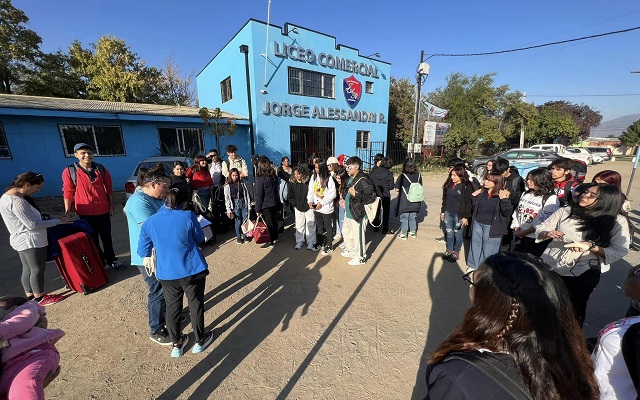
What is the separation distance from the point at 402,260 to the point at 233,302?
2973 millimetres

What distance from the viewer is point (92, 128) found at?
33.6 ft

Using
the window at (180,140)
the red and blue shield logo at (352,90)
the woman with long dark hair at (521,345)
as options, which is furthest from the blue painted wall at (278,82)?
the woman with long dark hair at (521,345)

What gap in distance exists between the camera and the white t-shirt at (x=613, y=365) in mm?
1104

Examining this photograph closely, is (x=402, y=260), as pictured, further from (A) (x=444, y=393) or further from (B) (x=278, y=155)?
(B) (x=278, y=155)

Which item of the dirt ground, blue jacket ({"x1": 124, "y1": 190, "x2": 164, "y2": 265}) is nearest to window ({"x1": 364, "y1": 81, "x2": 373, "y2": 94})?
the dirt ground

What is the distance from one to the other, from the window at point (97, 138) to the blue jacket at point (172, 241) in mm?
10979

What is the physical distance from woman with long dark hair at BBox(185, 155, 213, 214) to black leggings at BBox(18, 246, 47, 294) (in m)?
2.53

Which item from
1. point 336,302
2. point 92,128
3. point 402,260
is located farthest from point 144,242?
point 92,128

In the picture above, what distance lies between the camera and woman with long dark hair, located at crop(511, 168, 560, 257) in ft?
10.9

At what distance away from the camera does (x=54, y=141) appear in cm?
969

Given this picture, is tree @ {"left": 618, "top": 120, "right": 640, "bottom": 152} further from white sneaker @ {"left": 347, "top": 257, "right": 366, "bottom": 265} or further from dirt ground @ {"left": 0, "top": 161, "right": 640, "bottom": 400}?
white sneaker @ {"left": 347, "top": 257, "right": 366, "bottom": 265}

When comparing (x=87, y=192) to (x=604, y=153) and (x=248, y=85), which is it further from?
(x=604, y=153)

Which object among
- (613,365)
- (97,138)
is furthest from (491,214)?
(97,138)

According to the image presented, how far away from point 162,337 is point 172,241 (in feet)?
4.15
